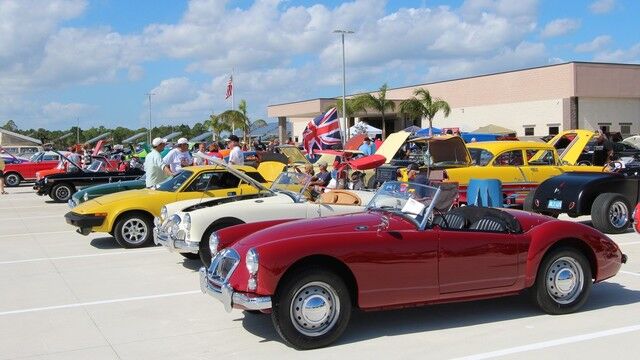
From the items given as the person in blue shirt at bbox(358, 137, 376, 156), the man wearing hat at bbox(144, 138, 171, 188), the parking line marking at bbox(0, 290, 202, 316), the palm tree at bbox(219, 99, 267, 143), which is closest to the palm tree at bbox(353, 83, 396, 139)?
the palm tree at bbox(219, 99, 267, 143)

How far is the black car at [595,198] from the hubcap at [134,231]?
6.82 metres

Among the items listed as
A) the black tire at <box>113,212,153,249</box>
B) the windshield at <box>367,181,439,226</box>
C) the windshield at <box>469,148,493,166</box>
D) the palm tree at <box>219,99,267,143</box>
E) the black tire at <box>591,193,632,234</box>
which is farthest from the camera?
the palm tree at <box>219,99,267,143</box>

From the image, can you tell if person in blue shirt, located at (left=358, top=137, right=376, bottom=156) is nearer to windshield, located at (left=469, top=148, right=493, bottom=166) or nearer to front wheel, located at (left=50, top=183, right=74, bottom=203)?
windshield, located at (left=469, top=148, right=493, bottom=166)

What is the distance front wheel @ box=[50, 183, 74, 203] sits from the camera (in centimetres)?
1973

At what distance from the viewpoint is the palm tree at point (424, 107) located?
Result: 4906 cm

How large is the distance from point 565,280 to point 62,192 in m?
17.0

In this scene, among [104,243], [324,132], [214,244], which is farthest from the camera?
[324,132]

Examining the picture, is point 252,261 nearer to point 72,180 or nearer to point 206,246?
point 206,246

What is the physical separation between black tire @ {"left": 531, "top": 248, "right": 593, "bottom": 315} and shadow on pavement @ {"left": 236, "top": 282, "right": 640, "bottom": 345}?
170 mm

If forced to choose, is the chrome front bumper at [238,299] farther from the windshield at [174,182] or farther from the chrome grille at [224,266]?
the windshield at [174,182]

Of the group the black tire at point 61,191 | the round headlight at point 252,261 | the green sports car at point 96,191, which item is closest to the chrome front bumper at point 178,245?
the round headlight at point 252,261

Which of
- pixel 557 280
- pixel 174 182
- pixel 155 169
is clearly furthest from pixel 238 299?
pixel 155 169

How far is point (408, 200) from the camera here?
20.0 ft

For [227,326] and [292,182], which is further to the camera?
[292,182]
